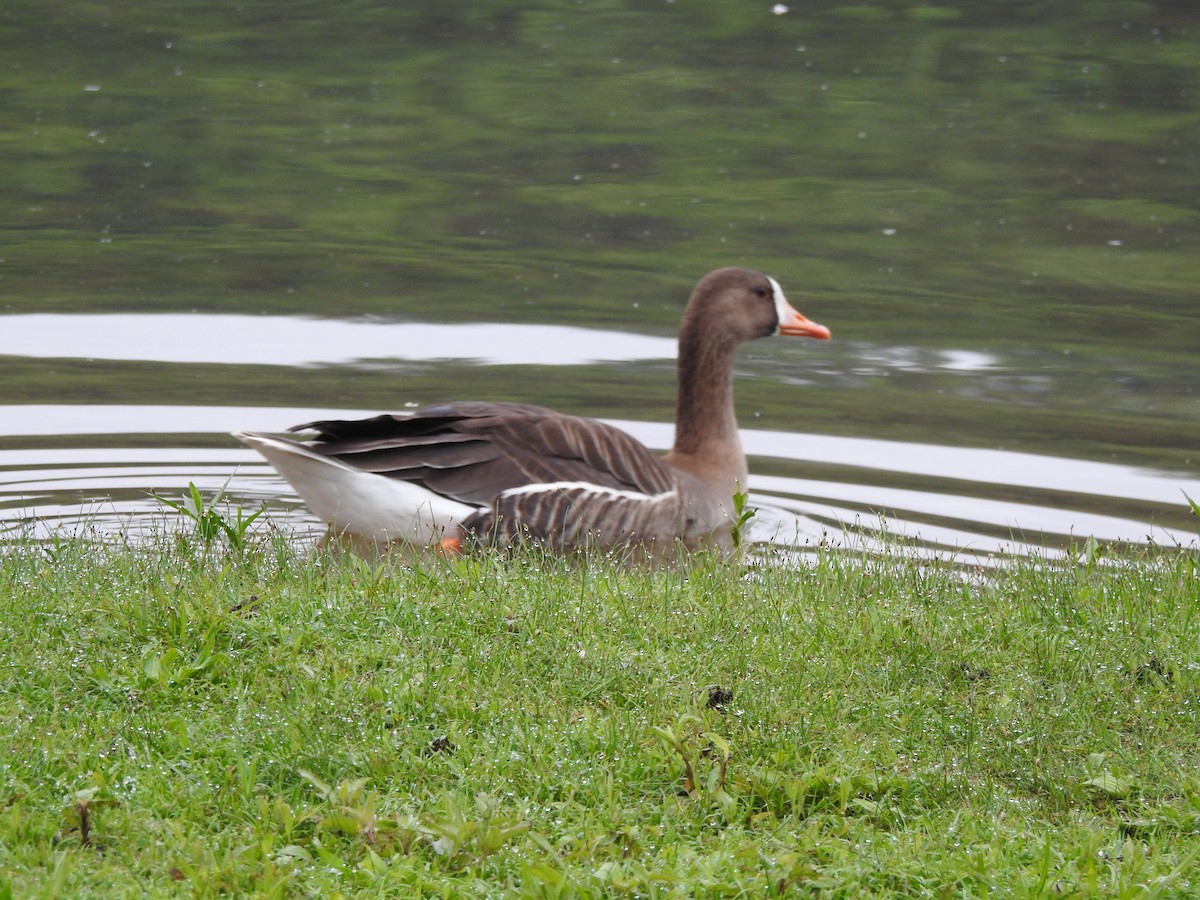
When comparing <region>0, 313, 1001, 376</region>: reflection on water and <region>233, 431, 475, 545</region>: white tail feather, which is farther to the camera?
<region>0, 313, 1001, 376</region>: reflection on water

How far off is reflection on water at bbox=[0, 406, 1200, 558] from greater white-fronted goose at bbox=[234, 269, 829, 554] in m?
0.37

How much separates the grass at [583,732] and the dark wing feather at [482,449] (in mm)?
2356

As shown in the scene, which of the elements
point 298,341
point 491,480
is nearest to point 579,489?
point 491,480

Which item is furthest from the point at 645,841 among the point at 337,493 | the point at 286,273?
the point at 286,273

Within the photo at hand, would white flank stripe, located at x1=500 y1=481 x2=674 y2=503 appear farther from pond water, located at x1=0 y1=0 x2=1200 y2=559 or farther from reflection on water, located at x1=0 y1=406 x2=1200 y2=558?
pond water, located at x1=0 y1=0 x2=1200 y2=559

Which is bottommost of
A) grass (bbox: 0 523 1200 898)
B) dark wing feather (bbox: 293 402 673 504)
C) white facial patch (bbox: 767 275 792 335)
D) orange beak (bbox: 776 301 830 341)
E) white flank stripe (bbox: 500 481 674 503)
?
grass (bbox: 0 523 1200 898)

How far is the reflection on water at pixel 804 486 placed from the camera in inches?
349

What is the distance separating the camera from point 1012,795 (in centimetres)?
462

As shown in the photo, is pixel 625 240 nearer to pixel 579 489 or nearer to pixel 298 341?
pixel 298 341

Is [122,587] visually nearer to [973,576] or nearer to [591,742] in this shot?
[591,742]

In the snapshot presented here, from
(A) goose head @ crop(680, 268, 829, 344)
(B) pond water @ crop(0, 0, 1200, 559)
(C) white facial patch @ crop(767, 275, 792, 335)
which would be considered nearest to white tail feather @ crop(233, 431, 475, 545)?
(B) pond water @ crop(0, 0, 1200, 559)

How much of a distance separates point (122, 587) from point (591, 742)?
199cm

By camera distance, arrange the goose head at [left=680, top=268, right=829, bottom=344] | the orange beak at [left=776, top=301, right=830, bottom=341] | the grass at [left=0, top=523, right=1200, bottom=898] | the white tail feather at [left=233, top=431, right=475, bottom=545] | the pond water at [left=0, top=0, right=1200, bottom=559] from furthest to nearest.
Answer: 1. the orange beak at [left=776, top=301, right=830, bottom=341]
2. the pond water at [left=0, top=0, right=1200, bottom=559]
3. the goose head at [left=680, top=268, right=829, bottom=344]
4. the white tail feather at [left=233, top=431, right=475, bottom=545]
5. the grass at [left=0, top=523, right=1200, bottom=898]

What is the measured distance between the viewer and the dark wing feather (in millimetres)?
8648
